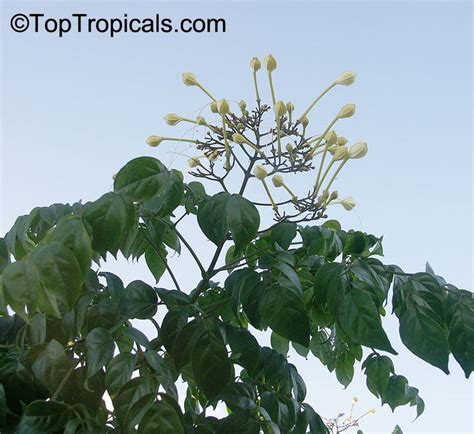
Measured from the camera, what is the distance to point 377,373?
49.8 inches

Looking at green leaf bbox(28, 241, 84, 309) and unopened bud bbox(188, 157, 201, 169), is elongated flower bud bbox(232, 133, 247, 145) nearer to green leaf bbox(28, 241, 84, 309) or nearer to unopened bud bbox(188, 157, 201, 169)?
unopened bud bbox(188, 157, 201, 169)

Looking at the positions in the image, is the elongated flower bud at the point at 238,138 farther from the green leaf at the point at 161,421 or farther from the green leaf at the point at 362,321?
the green leaf at the point at 161,421

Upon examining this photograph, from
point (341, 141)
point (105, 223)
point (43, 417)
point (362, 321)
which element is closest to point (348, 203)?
point (341, 141)

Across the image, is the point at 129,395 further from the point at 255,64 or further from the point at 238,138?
the point at 255,64

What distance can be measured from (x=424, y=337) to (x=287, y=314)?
0.55 feet

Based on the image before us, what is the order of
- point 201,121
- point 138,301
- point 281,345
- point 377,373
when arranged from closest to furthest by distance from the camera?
point 138,301
point 201,121
point 377,373
point 281,345

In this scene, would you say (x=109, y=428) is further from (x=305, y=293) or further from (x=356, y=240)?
(x=356, y=240)

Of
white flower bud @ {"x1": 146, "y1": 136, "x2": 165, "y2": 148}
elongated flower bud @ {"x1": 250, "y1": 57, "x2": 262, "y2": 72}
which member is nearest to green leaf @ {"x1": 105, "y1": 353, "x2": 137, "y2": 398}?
white flower bud @ {"x1": 146, "y1": 136, "x2": 165, "y2": 148}

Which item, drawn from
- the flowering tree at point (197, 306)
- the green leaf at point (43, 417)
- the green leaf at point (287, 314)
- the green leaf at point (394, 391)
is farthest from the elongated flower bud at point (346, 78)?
the green leaf at point (43, 417)

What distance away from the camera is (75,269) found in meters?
0.83

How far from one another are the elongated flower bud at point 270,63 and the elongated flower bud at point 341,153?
171 mm

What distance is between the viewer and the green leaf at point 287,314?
94cm

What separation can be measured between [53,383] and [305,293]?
389 millimetres

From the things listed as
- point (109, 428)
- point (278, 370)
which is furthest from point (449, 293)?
point (109, 428)
